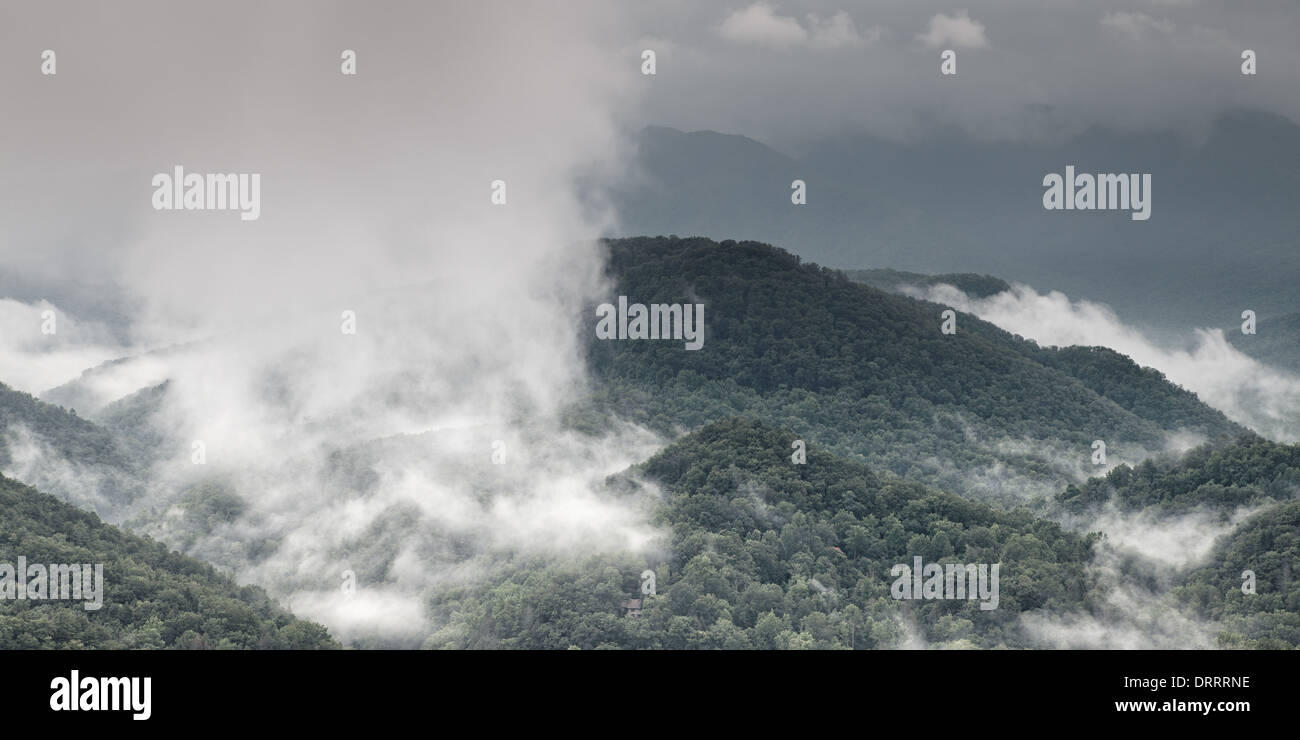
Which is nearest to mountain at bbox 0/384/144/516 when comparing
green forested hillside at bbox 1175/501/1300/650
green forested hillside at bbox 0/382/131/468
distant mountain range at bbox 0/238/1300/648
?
green forested hillside at bbox 0/382/131/468

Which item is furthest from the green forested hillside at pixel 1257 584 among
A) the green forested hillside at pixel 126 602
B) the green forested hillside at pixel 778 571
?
the green forested hillside at pixel 126 602

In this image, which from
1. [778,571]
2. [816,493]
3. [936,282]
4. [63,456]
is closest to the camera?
[778,571]

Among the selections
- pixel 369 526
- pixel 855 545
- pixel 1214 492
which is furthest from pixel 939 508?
pixel 369 526

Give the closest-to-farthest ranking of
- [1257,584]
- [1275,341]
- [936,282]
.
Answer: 1. [1257,584]
2. [936,282]
3. [1275,341]

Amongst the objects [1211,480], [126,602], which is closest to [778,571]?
[1211,480]

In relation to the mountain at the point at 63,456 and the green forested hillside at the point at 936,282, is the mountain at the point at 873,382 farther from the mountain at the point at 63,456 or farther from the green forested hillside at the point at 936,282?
the mountain at the point at 63,456

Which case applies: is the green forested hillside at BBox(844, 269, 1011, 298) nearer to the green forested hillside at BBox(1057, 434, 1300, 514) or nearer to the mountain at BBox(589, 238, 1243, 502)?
the mountain at BBox(589, 238, 1243, 502)

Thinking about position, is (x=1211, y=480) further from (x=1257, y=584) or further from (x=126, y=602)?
(x=126, y=602)

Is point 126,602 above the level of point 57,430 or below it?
below
